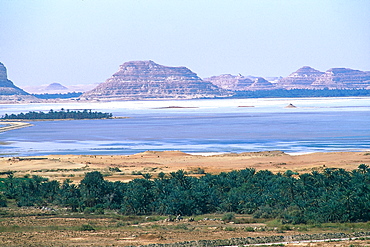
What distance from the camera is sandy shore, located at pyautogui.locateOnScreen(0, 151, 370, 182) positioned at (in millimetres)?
48156

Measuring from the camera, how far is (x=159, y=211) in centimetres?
3203

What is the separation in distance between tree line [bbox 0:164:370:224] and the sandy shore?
866 centimetres

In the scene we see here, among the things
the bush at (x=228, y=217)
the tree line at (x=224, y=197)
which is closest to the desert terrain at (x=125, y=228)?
the bush at (x=228, y=217)

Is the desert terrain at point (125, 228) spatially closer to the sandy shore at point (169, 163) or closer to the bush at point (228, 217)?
the bush at point (228, 217)

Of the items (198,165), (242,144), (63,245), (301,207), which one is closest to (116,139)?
(242,144)

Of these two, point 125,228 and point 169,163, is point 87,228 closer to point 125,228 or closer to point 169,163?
point 125,228

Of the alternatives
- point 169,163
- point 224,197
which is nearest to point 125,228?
point 224,197

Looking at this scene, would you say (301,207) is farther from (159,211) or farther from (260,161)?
(260,161)

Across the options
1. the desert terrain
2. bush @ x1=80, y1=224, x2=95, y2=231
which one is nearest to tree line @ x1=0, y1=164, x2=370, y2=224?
the desert terrain

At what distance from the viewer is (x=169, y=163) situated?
178ft

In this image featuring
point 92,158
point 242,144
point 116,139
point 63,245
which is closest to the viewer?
point 63,245

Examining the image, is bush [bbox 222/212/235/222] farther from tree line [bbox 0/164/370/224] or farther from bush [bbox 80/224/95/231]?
bush [bbox 80/224/95/231]

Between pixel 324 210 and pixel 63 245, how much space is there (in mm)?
12152

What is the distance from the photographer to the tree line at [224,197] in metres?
28.5
